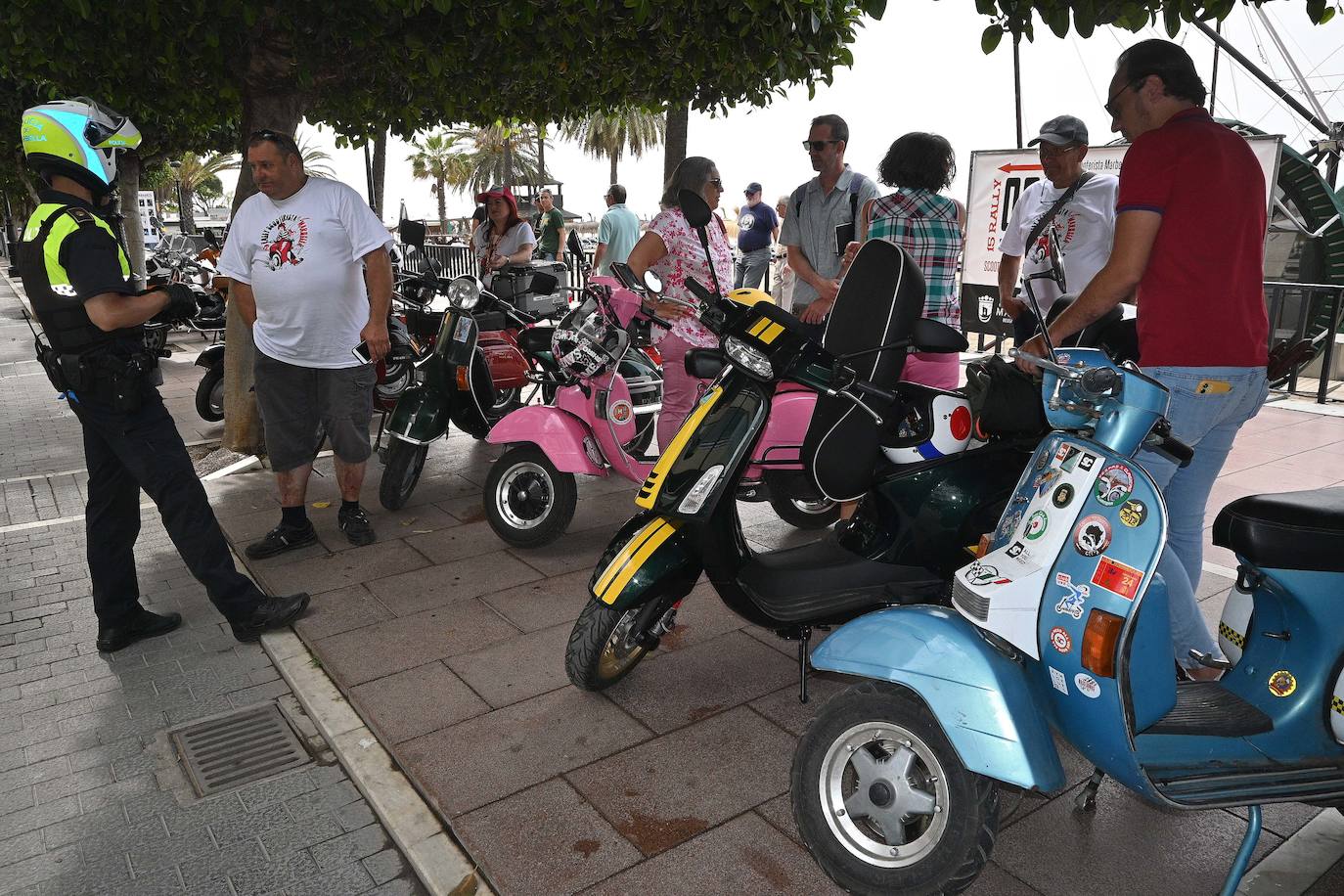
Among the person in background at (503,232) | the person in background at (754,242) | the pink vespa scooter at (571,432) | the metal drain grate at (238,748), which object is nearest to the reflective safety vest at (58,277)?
the metal drain grate at (238,748)

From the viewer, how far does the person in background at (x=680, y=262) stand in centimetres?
466

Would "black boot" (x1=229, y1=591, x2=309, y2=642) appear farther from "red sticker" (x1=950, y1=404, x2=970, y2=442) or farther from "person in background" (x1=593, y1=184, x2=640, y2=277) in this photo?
"person in background" (x1=593, y1=184, x2=640, y2=277)

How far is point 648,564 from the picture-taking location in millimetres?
2852

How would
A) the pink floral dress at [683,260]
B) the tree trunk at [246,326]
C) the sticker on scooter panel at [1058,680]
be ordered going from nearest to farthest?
the sticker on scooter panel at [1058,680], the pink floral dress at [683,260], the tree trunk at [246,326]

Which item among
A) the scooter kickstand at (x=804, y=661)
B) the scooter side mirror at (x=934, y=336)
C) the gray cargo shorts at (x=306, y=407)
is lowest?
the scooter kickstand at (x=804, y=661)

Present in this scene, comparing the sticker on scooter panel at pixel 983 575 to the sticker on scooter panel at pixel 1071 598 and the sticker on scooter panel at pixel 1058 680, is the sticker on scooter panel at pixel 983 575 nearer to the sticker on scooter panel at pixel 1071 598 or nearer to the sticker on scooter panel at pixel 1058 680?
the sticker on scooter panel at pixel 1071 598

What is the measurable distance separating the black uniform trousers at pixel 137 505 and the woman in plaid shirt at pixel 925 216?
9.59ft

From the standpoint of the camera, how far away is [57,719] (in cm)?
316

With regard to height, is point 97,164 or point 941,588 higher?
point 97,164

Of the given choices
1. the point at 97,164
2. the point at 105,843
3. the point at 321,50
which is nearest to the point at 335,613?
the point at 105,843

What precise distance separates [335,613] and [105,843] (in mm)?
1447

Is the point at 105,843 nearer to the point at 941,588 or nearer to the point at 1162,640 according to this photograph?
the point at 941,588

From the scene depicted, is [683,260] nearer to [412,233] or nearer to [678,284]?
[678,284]

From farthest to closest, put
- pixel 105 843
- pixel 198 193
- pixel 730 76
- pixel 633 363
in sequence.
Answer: pixel 198 193 → pixel 730 76 → pixel 633 363 → pixel 105 843
